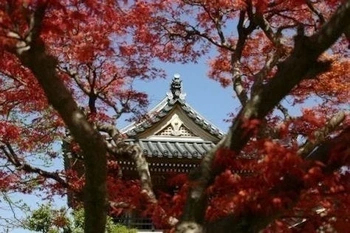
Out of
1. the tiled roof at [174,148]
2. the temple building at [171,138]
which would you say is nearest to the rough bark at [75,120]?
the tiled roof at [174,148]

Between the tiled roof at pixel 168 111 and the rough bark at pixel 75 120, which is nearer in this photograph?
the rough bark at pixel 75 120

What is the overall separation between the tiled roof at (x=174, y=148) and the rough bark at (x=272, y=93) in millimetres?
7166

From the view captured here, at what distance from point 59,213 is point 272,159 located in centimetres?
973

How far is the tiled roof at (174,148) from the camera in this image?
12.1 meters

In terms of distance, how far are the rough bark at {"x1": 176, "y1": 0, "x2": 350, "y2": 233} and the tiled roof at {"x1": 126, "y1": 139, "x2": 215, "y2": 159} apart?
717 cm

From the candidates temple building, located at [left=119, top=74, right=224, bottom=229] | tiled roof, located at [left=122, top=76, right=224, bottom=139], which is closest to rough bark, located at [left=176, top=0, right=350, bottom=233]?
temple building, located at [left=119, top=74, right=224, bottom=229]

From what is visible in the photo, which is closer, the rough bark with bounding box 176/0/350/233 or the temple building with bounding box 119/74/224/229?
the rough bark with bounding box 176/0/350/233

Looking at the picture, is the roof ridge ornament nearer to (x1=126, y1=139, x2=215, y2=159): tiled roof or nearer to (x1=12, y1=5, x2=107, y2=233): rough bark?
(x1=126, y1=139, x2=215, y2=159): tiled roof

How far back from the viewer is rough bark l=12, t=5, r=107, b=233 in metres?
4.00

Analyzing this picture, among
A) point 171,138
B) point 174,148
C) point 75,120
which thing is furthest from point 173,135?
point 75,120

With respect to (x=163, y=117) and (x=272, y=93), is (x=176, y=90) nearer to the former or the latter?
(x=163, y=117)

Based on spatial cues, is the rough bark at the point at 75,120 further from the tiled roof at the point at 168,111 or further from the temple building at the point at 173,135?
the tiled roof at the point at 168,111

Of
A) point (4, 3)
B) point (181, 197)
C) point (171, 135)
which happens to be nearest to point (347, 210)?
point (181, 197)

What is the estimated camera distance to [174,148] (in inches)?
501
